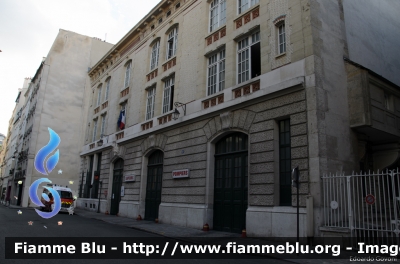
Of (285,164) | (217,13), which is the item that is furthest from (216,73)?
(285,164)

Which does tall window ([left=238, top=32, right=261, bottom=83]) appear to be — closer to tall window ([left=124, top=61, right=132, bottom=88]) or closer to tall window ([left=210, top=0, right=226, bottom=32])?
tall window ([left=210, top=0, right=226, bottom=32])

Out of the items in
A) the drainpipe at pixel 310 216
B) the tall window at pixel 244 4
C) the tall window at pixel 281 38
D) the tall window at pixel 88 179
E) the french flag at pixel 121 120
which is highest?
the tall window at pixel 244 4

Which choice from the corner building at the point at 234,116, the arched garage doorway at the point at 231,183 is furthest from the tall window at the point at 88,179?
the arched garage doorway at the point at 231,183

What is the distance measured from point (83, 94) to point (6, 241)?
35.3 metres

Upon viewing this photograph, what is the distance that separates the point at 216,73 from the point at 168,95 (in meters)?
4.76

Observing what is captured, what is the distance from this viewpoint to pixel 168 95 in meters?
20.2

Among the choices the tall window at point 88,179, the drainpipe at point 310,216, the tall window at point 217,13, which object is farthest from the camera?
the tall window at point 88,179

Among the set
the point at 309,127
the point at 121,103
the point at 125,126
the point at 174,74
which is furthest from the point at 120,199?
the point at 309,127

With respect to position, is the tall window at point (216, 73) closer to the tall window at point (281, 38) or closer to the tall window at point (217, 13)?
the tall window at point (217, 13)

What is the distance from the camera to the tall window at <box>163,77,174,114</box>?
65.1ft

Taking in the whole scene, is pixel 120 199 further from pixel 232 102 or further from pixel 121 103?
pixel 232 102

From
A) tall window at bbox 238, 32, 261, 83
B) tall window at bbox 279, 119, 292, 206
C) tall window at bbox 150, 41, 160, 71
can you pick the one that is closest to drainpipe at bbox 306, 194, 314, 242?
tall window at bbox 279, 119, 292, 206

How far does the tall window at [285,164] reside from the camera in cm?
1180

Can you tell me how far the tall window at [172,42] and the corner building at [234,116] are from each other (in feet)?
0.34
